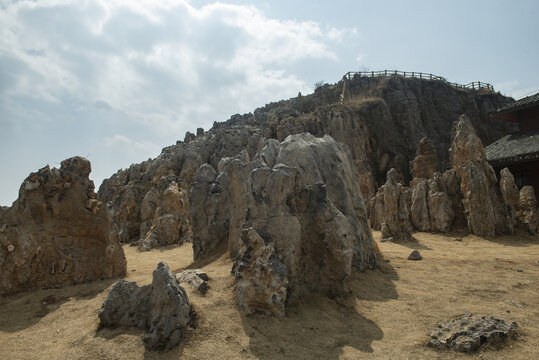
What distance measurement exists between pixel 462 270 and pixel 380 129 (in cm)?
2269

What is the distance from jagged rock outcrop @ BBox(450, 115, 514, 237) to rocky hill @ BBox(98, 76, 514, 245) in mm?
9081

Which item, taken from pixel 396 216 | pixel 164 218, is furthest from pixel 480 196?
pixel 164 218

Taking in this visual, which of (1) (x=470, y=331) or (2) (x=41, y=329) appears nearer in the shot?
(1) (x=470, y=331)

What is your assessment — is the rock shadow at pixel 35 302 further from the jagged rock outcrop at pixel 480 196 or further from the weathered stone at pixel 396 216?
the jagged rock outcrop at pixel 480 196

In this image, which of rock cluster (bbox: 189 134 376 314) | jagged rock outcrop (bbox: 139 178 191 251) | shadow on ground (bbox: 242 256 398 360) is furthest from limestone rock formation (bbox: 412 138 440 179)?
shadow on ground (bbox: 242 256 398 360)

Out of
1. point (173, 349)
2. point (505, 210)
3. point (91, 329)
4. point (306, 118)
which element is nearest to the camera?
point (173, 349)

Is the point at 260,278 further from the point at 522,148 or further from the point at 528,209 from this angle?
the point at 522,148

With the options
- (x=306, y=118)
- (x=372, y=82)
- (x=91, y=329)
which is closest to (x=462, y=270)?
(x=91, y=329)

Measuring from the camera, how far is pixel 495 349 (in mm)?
3740

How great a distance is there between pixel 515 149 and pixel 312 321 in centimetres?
1780

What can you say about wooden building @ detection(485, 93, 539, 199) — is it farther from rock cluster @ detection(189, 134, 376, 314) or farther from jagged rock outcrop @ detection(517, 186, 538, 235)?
rock cluster @ detection(189, 134, 376, 314)

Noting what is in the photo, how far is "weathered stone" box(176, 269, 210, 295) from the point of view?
16.1ft

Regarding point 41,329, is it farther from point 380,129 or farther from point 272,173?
point 380,129

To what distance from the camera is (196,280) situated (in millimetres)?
5109
